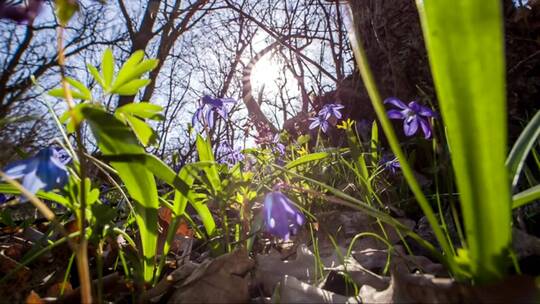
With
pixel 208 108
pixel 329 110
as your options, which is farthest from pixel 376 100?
pixel 329 110

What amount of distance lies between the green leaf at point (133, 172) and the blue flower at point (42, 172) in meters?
0.09

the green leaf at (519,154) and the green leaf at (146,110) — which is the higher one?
the green leaf at (146,110)

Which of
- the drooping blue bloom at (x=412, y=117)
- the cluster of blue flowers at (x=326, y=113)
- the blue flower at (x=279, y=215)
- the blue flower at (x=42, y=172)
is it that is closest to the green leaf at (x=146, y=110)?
the blue flower at (x=42, y=172)

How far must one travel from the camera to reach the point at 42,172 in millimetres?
694

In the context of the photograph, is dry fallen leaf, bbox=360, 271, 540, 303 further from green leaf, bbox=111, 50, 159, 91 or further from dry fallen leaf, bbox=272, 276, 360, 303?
green leaf, bbox=111, 50, 159, 91

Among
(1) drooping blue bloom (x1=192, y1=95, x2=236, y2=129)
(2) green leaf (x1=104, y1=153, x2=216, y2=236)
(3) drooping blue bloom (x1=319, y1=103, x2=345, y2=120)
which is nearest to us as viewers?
(2) green leaf (x1=104, y1=153, x2=216, y2=236)

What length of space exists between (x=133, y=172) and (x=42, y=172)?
230mm

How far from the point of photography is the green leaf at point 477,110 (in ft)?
1.63

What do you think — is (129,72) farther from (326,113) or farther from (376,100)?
(326,113)

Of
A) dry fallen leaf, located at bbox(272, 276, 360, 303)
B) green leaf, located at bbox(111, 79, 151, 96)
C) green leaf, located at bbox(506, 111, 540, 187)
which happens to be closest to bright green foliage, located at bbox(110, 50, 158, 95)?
green leaf, located at bbox(111, 79, 151, 96)

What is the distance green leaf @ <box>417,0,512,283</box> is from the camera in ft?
1.63

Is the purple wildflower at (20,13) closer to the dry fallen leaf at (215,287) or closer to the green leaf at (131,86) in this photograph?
the green leaf at (131,86)

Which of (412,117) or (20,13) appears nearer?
(20,13)

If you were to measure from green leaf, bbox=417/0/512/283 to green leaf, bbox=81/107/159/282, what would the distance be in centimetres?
54
